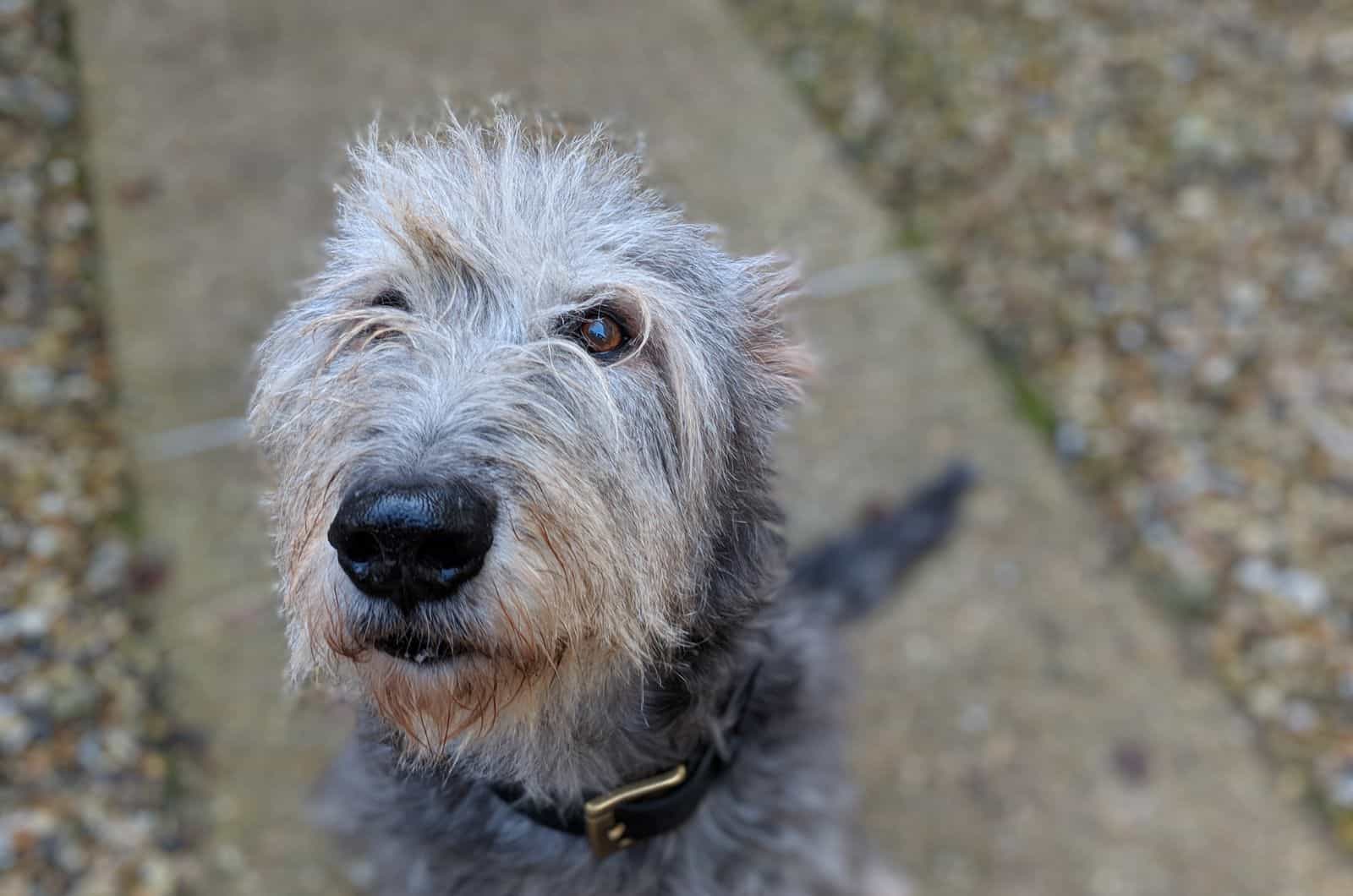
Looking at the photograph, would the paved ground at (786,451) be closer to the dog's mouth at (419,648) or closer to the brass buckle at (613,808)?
the dog's mouth at (419,648)

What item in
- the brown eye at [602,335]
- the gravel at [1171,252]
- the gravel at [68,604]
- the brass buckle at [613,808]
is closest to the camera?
the brown eye at [602,335]

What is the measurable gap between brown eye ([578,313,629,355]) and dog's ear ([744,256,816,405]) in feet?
0.98

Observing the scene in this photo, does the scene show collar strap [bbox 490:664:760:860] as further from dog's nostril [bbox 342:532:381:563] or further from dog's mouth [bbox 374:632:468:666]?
dog's nostril [bbox 342:532:381:563]

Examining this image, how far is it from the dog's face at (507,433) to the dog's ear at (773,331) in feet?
0.04

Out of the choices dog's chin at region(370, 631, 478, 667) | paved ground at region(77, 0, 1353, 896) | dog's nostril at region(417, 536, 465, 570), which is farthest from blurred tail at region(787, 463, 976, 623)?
dog's nostril at region(417, 536, 465, 570)

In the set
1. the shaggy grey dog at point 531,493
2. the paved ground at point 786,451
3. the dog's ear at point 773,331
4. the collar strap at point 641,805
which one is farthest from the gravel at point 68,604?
the dog's ear at point 773,331

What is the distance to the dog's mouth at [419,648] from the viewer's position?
5.71 feet

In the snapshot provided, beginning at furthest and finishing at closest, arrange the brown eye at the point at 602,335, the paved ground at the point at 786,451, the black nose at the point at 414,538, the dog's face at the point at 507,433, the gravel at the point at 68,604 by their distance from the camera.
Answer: the paved ground at the point at 786,451, the gravel at the point at 68,604, the brown eye at the point at 602,335, the dog's face at the point at 507,433, the black nose at the point at 414,538

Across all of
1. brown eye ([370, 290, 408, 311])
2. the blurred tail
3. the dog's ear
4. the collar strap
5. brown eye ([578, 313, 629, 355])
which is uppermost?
brown eye ([370, 290, 408, 311])

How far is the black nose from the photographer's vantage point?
62.6 inches

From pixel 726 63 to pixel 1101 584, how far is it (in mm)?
3675

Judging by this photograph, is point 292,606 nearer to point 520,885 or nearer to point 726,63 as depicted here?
point 520,885

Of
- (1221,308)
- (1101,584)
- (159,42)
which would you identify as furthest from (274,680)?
(1221,308)

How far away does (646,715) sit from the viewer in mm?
2184
